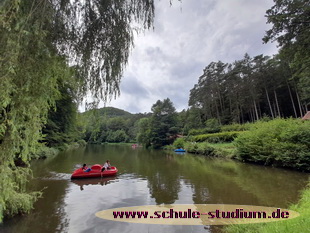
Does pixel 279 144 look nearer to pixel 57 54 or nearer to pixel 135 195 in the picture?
pixel 135 195

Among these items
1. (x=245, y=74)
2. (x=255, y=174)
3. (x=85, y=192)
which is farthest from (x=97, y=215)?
(x=245, y=74)

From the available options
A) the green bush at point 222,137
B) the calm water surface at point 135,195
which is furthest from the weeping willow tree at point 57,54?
the green bush at point 222,137

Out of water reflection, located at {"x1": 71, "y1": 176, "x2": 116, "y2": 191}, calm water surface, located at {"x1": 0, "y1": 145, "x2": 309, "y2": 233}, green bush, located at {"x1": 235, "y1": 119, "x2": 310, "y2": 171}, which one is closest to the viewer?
calm water surface, located at {"x1": 0, "y1": 145, "x2": 309, "y2": 233}

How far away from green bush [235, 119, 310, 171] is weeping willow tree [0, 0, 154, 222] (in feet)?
44.6

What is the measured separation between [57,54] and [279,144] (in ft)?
49.2

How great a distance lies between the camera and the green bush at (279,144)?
1188cm

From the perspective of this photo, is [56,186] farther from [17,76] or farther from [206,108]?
[206,108]

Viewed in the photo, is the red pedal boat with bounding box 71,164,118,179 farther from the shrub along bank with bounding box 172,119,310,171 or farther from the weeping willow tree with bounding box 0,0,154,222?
the shrub along bank with bounding box 172,119,310,171

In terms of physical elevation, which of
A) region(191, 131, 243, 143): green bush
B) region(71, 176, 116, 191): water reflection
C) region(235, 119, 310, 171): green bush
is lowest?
region(71, 176, 116, 191): water reflection

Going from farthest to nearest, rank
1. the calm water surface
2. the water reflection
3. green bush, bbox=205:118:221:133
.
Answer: green bush, bbox=205:118:221:133
the water reflection
the calm water surface

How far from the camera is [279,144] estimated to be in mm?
13094

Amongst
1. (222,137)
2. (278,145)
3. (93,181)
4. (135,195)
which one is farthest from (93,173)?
(222,137)

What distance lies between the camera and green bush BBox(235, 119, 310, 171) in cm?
1188

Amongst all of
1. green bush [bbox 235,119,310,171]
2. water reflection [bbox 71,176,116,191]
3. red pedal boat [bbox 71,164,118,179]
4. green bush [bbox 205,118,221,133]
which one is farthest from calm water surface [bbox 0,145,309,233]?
green bush [bbox 205,118,221,133]
